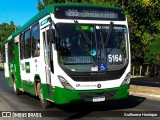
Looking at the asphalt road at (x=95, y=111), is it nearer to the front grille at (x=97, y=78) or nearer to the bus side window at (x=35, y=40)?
the front grille at (x=97, y=78)

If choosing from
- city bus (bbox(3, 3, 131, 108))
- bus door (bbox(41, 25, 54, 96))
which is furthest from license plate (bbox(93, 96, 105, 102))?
bus door (bbox(41, 25, 54, 96))

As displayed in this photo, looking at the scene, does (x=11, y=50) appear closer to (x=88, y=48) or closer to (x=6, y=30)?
(x=88, y=48)

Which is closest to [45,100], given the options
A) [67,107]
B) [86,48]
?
[67,107]

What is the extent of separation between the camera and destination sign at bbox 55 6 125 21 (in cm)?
1173

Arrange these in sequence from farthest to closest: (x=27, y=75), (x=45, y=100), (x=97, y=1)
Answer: (x=97, y=1)
(x=27, y=75)
(x=45, y=100)

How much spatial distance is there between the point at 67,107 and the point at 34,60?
78.9 inches

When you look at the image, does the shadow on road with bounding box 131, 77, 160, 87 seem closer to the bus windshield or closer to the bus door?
the bus windshield

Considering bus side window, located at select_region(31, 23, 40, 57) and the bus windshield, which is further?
bus side window, located at select_region(31, 23, 40, 57)

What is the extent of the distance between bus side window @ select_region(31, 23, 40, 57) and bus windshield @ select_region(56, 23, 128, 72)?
1.90 meters

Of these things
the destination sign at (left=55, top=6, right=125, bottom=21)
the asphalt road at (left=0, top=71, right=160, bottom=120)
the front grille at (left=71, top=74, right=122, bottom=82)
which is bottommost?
the asphalt road at (left=0, top=71, right=160, bottom=120)

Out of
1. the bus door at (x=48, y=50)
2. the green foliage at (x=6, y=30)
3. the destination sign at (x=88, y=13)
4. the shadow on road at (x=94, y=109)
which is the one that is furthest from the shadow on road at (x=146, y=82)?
the green foliage at (x=6, y=30)

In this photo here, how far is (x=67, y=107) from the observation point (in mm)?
13555

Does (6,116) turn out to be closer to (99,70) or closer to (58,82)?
(58,82)

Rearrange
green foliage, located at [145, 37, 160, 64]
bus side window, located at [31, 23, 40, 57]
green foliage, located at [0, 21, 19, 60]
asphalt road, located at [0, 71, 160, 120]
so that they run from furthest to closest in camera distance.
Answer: green foliage, located at [0, 21, 19, 60]
green foliage, located at [145, 37, 160, 64]
bus side window, located at [31, 23, 40, 57]
asphalt road, located at [0, 71, 160, 120]
